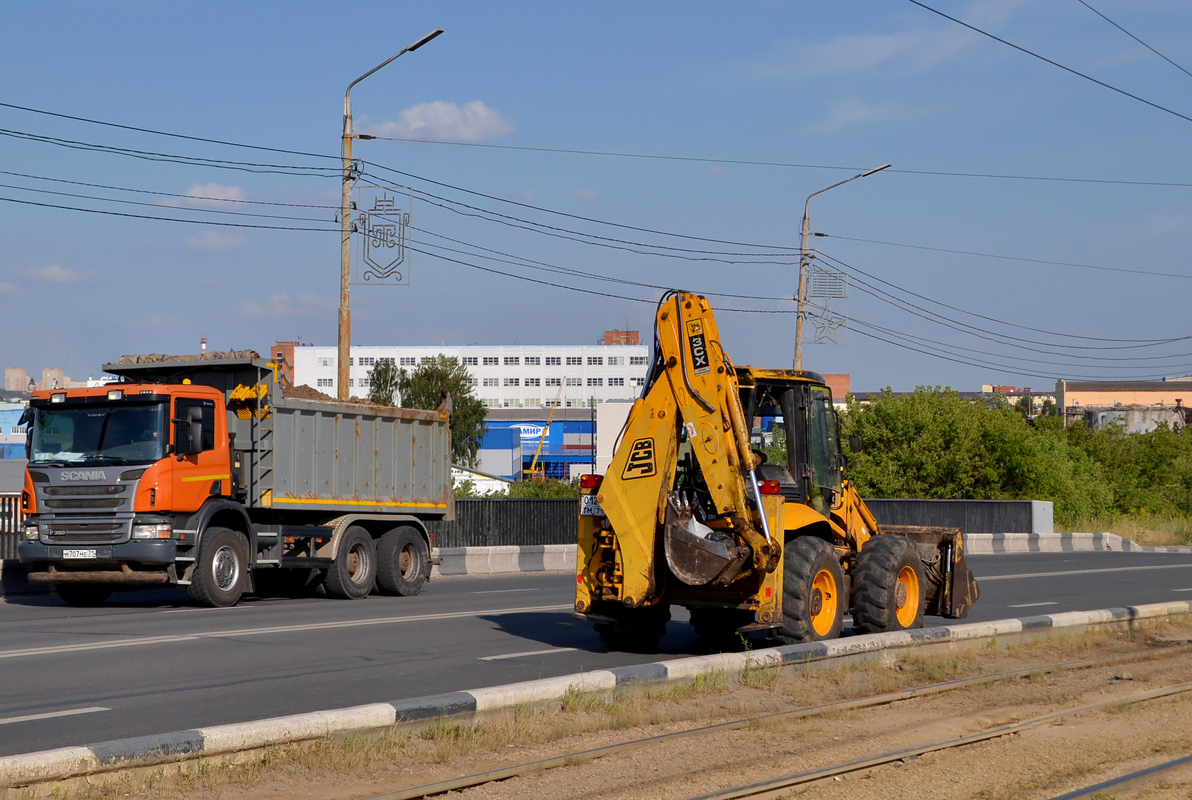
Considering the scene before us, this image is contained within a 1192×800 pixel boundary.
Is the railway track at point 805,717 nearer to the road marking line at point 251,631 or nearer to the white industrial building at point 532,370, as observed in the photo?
the road marking line at point 251,631

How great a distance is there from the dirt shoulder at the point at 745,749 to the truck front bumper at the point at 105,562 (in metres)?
9.10

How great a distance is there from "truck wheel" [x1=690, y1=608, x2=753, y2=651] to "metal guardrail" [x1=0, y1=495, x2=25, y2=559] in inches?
492

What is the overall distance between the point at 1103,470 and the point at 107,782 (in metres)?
59.2

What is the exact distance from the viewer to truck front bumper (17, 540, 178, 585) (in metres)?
15.9

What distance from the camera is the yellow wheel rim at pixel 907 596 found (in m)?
12.9

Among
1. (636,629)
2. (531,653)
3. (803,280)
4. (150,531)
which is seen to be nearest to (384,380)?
(803,280)

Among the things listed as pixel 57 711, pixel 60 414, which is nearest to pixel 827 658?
pixel 57 711

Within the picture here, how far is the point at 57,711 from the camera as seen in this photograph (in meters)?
8.61

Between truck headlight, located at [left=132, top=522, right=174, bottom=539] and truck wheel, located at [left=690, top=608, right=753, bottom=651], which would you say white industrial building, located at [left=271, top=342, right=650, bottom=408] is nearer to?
truck headlight, located at [left=132, top=522, right=174, bottom=539]

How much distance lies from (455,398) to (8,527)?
81.3 m

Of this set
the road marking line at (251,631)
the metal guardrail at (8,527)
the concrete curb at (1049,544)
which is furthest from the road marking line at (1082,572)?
the metal guardrail at (8,527)

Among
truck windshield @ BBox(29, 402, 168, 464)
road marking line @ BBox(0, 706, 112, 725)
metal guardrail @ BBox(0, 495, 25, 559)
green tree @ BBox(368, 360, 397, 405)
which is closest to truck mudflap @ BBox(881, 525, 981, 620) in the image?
road marking line @ BBox(0, 706, 112, 725)

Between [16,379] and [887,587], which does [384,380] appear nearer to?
[16,379]

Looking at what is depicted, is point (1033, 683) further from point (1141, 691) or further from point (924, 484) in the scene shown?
point (924, 484)
